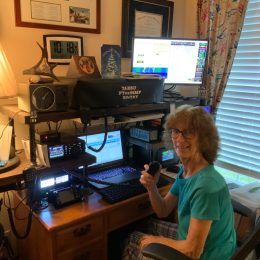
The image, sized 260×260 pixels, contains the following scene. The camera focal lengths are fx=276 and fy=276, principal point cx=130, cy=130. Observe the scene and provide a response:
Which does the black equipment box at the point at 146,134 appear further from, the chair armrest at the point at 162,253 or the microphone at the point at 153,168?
the chair armrest at the point at 162,253

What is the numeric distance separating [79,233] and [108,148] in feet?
2.14

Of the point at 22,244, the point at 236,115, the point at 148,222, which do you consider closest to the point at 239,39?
the point at 236,115

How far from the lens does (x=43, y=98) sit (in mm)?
1242

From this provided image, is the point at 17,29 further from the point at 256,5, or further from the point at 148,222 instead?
the point at 256,5

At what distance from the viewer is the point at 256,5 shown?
1.92 meters

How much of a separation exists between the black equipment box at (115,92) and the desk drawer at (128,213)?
1.86 feet

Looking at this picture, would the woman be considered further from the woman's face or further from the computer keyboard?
the computer keyboard

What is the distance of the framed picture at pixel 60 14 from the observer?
1.57 m

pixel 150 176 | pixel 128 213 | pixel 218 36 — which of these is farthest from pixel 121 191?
pixel 218 36

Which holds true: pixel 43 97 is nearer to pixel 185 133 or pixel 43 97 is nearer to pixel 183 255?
pixel 185 133

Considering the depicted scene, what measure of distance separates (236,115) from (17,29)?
5.41 feet

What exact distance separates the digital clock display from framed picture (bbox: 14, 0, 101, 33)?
87 mm

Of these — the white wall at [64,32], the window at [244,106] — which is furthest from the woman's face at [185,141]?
the white wall at [64,32]

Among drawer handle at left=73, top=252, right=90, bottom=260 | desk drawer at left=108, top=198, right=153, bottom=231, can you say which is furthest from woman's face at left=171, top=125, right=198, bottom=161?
drawer handle at left=73, top=252, right=90, bottom=260
